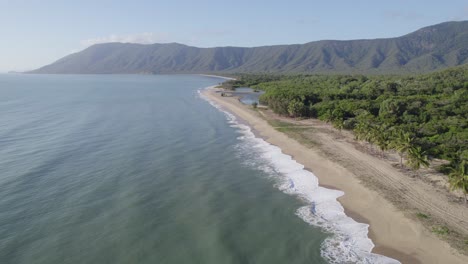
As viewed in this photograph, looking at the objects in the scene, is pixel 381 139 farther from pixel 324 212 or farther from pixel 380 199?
pixel 324 212

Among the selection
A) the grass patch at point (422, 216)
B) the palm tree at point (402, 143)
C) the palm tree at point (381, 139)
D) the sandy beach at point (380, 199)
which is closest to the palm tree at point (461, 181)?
the sandy beach at point (380, 199)

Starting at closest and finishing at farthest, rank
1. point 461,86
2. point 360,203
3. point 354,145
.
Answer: point 360,203 < point 354,145 < point 461,86

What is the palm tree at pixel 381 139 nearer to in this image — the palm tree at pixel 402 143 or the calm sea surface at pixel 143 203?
the palm tree at pixel 402 143

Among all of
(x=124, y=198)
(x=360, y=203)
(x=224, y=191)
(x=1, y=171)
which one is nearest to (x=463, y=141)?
(x=360, y=203)

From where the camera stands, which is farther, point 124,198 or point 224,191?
point 224,191

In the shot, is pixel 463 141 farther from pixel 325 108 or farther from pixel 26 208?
pixel 26 208

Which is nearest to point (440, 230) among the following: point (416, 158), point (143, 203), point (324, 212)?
point (324, 212)

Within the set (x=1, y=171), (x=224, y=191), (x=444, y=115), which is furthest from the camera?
(x=444, y=115)
